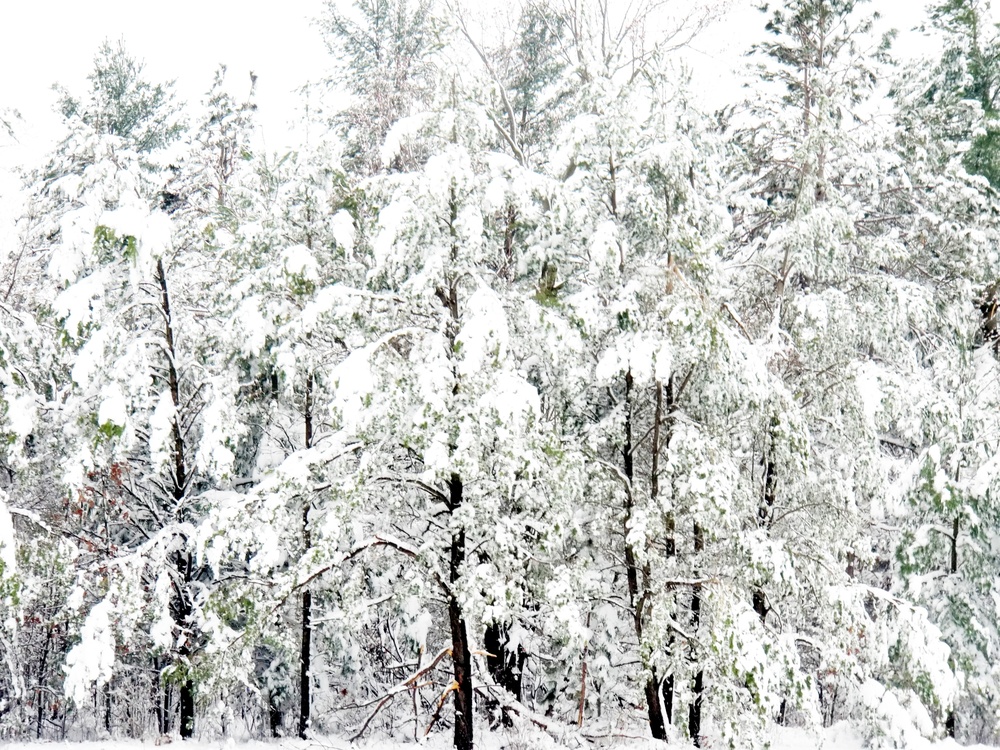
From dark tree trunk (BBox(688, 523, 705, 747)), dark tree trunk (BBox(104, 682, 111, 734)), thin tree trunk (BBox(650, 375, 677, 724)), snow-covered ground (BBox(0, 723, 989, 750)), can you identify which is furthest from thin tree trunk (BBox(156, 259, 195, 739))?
dark tree trunk (BBox(688, 523, 705, 747))

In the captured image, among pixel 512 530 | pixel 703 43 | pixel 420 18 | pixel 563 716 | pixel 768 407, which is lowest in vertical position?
pixel 563 716

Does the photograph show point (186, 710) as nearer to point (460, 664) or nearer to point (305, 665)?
point (305, 665)

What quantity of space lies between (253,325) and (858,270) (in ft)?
29.2

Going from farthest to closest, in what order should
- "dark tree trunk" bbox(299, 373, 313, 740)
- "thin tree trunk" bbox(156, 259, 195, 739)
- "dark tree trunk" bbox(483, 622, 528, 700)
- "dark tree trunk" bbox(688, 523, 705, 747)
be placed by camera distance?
"dark tree trunk" bbox(483, 622, 528, 700), "dark tree trunk" bbox(299, 373, 313, 740), "thin tree trunk" bbox(156, 259, 195, 739), "dark tree trunk" bbox(688, 523, 705, 747)

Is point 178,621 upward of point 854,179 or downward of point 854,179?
downward

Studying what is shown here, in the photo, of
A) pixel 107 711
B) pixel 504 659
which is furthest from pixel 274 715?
pixel 504 659

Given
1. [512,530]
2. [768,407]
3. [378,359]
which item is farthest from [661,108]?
[512,530]

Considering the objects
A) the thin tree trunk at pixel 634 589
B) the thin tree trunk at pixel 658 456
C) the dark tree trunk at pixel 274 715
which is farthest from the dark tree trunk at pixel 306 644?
the thin tree trunk at pixel 658 456

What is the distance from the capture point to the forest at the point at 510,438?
8.64 m

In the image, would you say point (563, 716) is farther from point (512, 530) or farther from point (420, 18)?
point (420, 18)

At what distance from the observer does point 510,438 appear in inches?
315

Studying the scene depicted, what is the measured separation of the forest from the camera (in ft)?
28.3

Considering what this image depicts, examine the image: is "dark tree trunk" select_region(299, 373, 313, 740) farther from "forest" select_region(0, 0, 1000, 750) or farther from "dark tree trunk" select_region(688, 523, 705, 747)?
"dark tree trunk" select_region(688, 523, 705, 747)

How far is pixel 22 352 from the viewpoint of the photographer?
9375mm
